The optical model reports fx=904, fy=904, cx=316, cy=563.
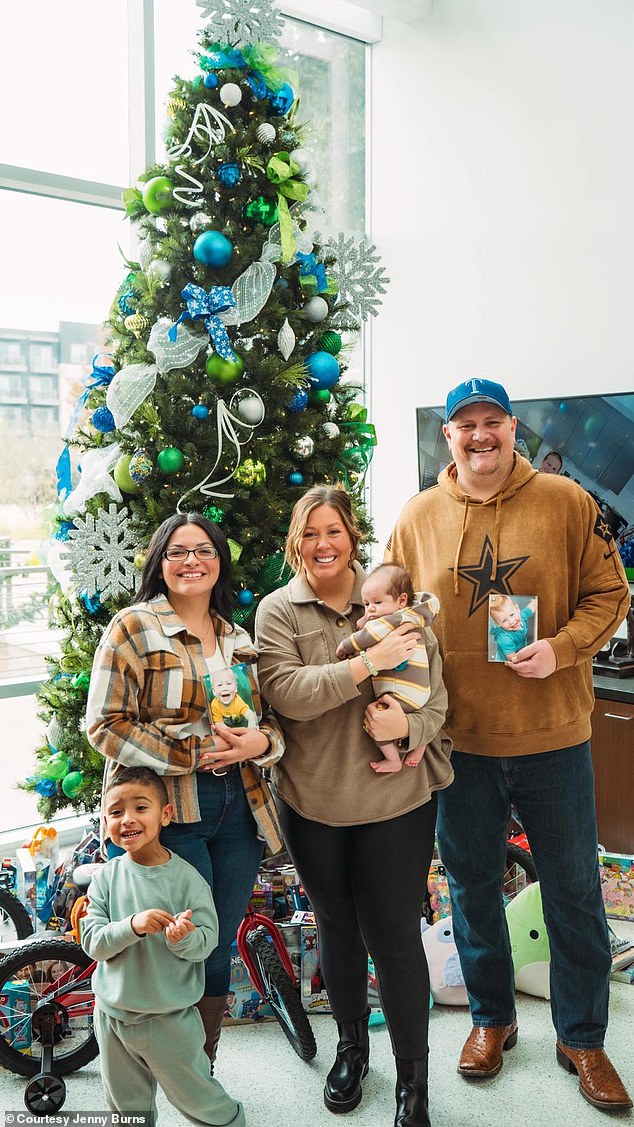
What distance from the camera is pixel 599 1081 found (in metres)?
2.13

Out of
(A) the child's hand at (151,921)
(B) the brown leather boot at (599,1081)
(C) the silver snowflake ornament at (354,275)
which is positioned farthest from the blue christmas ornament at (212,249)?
(B) the brown leather boot at (599,1081)

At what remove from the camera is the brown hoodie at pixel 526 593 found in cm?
203

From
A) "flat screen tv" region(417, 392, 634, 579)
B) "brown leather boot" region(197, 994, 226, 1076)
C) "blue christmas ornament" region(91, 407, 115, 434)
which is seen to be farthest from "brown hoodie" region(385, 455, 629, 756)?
"flat screen tv" region(417, 392, 634, 579)

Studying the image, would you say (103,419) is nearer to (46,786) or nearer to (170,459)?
(170,459)

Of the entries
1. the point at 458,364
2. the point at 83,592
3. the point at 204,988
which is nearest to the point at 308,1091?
the point at 204,988

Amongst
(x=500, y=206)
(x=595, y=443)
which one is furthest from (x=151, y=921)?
(x=500, y=206)

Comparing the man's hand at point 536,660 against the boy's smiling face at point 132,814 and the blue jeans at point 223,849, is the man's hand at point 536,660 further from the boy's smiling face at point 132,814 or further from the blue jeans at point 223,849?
the boy's smiling face at point 132,814

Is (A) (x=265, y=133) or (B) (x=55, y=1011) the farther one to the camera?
(A) (x=265, y=133)

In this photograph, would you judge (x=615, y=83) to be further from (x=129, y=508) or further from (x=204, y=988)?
(x=204, y=988)

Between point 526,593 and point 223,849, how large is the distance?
2.85ft

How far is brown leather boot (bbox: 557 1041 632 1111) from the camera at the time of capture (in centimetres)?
211

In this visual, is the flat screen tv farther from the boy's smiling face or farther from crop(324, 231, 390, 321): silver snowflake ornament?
the boy's smiling face

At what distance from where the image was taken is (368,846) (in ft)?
6.22

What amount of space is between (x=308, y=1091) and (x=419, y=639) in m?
1.20
